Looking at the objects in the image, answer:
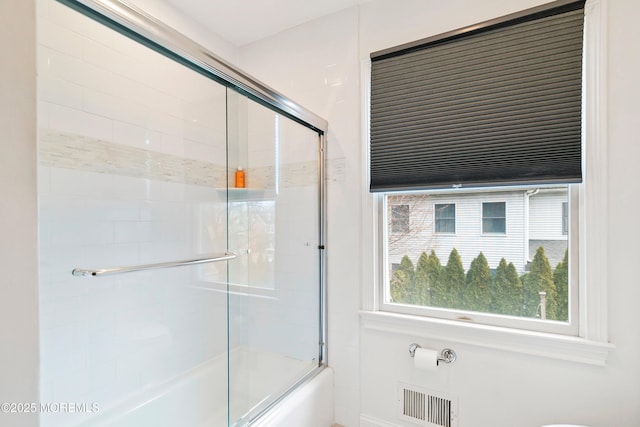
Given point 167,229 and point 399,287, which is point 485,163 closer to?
point 399,287

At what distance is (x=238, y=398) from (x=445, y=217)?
4.74 feet

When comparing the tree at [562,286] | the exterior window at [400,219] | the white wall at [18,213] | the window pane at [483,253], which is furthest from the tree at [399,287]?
the white wall at [18,213]

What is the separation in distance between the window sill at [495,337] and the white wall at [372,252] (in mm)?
36

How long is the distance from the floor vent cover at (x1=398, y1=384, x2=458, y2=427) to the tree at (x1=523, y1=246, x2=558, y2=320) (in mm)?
617

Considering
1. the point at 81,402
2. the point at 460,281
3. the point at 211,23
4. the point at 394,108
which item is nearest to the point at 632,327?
the point at 460,281

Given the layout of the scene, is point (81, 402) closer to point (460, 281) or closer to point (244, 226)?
point (244, 226)

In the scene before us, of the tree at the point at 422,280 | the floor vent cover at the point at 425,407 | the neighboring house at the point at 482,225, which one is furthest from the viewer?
the tree at the point at 422,280

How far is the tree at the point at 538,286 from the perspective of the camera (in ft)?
4.67

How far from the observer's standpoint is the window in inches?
53.6

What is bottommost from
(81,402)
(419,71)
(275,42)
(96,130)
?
(81,402)

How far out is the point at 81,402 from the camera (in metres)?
1.32

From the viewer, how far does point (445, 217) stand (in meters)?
1.66

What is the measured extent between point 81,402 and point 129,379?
203mm

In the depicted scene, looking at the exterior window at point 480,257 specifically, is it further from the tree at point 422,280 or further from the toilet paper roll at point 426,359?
the toilet paper roll at point 426,359
